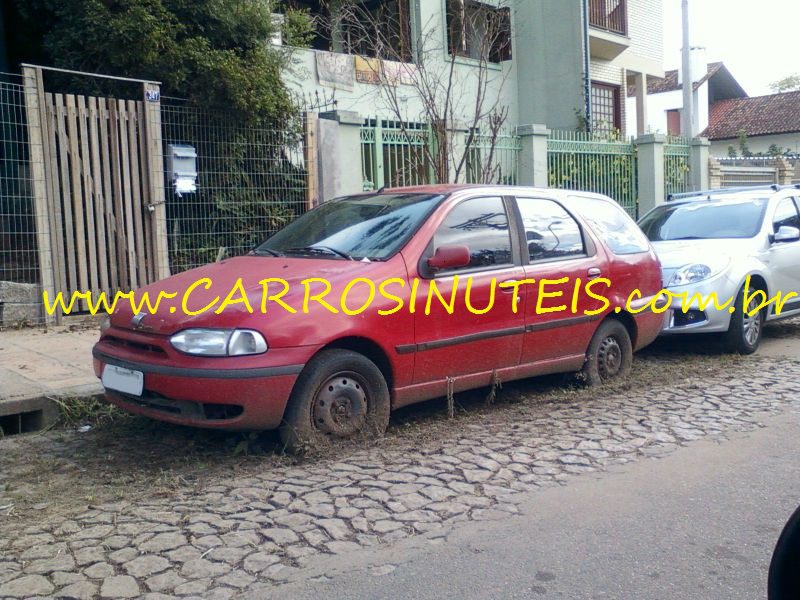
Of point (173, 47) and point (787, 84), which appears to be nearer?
point (173, 47)

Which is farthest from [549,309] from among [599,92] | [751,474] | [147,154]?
[599,92]

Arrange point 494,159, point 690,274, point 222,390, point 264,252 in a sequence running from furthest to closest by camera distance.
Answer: point 494,159 < point 690,274 < point 264,252 < point 222,390

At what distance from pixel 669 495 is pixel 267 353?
2377 mm

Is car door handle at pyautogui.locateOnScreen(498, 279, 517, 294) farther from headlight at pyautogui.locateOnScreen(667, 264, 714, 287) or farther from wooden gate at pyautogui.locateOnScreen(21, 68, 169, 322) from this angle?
wooden gate at pyautogui.locateOnScreen(21, 68, 169, 322)

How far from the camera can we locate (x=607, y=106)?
2302 centimetres

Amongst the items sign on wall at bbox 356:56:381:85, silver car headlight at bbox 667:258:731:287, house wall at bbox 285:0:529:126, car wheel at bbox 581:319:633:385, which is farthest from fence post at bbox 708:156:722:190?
car wheel at bbox 581:319:633:385

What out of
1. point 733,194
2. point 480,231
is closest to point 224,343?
point 480,231

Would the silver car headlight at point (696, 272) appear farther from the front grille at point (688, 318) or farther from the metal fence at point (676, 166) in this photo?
the metal fence at point (676, 166)

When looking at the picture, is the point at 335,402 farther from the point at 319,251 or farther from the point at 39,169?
the point at 39,169

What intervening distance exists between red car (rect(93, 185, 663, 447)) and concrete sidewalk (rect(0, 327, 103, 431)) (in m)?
0.79

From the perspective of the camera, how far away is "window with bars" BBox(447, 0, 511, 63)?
52.2 feet

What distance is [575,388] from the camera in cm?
705

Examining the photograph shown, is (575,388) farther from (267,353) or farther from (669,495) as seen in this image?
(267,353)

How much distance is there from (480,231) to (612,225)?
175cm
